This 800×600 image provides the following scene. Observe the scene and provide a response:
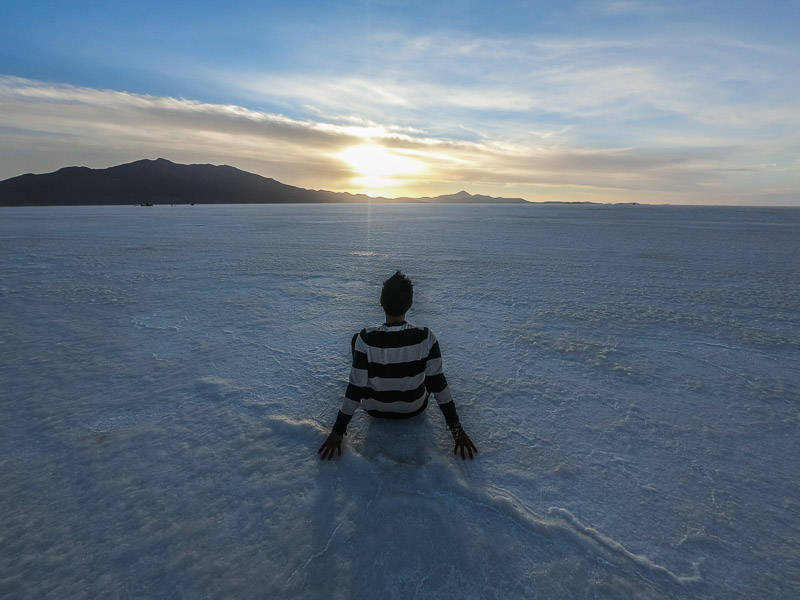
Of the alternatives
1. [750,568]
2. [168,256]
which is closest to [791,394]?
[750,568]

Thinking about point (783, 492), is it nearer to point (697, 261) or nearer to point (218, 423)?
point (218, 423)

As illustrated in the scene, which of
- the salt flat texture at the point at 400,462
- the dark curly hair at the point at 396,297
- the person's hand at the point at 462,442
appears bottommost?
the salt flat texture at the point at 400,462

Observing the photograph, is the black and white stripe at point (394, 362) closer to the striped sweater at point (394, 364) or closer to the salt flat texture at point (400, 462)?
the striped sweater at point (394, 364)

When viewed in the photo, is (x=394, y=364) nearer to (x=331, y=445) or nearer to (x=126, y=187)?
(x=331, y=445)

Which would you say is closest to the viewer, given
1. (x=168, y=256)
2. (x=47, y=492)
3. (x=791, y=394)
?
(x=47, y=492)

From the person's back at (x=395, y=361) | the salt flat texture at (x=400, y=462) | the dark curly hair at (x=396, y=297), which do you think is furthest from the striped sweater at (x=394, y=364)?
the salt flat texture at (x=400, y=462)

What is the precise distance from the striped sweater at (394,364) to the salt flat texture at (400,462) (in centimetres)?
36

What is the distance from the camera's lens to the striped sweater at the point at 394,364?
97.3 inches

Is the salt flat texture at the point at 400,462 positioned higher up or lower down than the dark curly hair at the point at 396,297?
lower down

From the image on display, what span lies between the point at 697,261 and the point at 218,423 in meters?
12.5

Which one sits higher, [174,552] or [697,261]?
[697,261]

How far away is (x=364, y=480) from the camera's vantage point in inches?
92.7

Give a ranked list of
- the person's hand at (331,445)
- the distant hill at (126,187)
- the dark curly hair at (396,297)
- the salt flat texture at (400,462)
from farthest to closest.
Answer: the distant hill at (126,187) → the person's hand at (331,445) → the dark curly hair at (396,297) → the salt flat texture at (400,462)

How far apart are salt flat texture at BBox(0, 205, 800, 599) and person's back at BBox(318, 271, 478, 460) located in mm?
214
